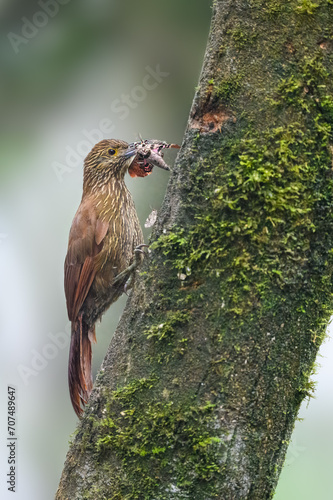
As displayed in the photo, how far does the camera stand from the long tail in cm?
330

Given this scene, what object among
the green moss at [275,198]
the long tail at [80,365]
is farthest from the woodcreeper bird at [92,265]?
the green moss at [275,198]

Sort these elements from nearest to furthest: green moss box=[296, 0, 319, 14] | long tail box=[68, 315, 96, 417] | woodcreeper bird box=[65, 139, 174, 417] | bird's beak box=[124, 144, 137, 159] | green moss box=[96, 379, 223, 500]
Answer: green moss box=[96, 379, 223, 500], green moss box=[296, 0, 319, 14], long tail box=[68, 315, 96, 417], woodcreeper bird box=[65, 139, 174, 417], bird's beak box=[124, 144, 137, 159]

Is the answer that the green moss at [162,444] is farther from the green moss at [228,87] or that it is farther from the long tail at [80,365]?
the long tail at [80,365]

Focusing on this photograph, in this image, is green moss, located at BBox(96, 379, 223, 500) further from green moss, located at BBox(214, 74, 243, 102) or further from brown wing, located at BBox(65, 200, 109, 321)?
brown wing, located at BBox(65, 200, 109, 321)

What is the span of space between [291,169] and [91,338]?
7.09 ft

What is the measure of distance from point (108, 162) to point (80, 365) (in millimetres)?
1339

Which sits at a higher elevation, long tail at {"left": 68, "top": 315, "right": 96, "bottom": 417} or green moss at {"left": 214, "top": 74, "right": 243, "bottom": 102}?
green moss at {"left": 214, "top": 74, "right": 243, "bottom": 102}

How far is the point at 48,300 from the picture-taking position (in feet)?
14.1

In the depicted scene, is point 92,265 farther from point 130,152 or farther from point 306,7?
point 306,7

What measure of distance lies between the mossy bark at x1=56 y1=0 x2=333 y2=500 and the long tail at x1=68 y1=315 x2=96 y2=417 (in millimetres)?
1450

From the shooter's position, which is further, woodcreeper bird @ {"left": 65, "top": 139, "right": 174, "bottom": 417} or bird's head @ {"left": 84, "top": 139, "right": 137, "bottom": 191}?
bird's head @ {"left": 84, "top": 139, "right": 137, "bottom": 191}

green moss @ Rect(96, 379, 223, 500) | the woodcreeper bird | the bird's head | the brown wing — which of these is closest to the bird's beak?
the bird's head

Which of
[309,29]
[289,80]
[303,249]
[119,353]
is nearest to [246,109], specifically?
[289,80]

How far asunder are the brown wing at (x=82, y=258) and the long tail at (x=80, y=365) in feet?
0.33
